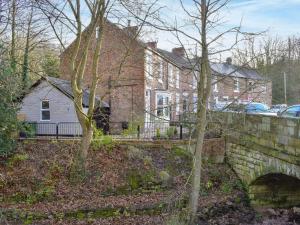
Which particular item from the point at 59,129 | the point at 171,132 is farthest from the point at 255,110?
the point at 59,129

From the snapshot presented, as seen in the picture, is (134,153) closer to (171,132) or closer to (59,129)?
(171,132)

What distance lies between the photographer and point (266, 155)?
15023 millimetres

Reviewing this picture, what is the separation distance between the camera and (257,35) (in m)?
11.8

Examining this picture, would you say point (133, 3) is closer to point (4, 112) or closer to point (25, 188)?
point (4, 112)

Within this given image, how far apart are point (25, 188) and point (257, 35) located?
10.9 m

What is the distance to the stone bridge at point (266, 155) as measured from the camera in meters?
13.1

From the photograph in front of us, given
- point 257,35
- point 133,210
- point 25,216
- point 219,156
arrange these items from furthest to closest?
point 219,156
point 133,210
point 25,216
point 257,35

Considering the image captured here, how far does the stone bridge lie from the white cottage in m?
12.5

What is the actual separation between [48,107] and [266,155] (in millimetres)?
18273

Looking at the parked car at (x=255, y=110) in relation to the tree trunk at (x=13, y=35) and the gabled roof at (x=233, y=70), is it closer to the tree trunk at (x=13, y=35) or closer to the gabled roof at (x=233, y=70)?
the gabled roof at (x=233, y=70)

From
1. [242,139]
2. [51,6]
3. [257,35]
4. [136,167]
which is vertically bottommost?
[136,167]

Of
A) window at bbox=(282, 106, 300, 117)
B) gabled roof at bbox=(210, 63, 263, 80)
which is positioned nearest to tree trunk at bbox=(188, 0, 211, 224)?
gabled roof at bbox=(210, 63, 263, 80)

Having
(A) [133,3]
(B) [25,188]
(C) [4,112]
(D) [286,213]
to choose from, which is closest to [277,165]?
(D) [286,213]

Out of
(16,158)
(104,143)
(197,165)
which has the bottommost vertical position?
(16,158)
